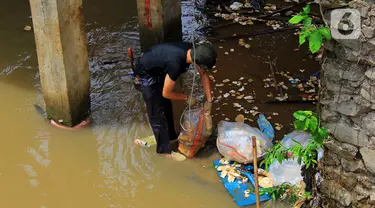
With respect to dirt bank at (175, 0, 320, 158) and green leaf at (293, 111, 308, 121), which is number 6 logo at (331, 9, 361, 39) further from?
dirt bank at (175, 0, 320, 158)

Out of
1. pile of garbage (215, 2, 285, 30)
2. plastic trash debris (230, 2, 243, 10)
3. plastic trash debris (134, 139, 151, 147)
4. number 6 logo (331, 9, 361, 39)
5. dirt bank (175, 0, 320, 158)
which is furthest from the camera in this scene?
plastic trash debris (230, 2, 243, 10)

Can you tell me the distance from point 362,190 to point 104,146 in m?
2.90

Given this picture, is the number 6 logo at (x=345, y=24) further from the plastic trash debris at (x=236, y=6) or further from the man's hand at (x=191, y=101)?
the plastic trash debris at (x=236, y=6)

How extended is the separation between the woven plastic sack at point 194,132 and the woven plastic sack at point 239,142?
0.62ft

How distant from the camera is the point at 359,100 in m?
3.70

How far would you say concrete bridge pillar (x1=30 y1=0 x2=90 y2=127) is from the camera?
17.0 feet

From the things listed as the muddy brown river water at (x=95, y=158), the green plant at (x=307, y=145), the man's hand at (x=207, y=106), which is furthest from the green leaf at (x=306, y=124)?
the man's hand at (x=207, y=106)

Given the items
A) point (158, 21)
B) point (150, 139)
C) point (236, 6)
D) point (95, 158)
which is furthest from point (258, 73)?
point (95, 158)

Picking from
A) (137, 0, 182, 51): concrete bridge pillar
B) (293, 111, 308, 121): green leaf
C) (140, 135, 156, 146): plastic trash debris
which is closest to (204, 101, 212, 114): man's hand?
(140, 135, 156, 146): plastic trash debris

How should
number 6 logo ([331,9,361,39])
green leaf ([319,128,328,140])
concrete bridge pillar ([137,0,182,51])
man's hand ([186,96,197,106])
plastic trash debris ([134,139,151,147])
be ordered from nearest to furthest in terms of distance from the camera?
1. number 6 logo ([331,9,361,39])
2. green leaf ([319,128,328,140])
3. man's hand ([186,96,197,106])
4. plastic trash debris ([134,139,151,147])
5. concrete bridge pillar ([137,0,182,51])

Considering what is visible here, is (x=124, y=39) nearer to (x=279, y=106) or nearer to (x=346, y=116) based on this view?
(x=279, y=106)

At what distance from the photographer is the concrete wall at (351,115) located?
3.55 meters

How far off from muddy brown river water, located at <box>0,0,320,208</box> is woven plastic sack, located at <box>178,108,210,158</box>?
178 millimetres

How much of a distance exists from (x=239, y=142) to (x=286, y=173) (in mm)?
579
